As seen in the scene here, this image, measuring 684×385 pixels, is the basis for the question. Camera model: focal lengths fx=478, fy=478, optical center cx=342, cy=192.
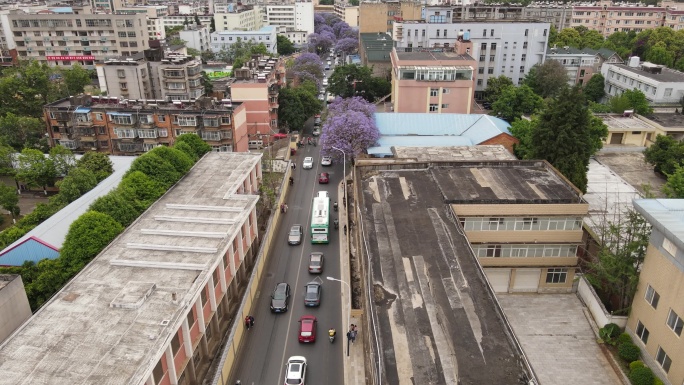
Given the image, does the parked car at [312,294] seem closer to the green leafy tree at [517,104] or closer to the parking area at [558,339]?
the parking area at [558,339]

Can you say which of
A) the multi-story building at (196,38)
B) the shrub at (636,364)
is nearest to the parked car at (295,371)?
the shrub at (636,364)

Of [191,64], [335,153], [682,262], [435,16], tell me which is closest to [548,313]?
[682,262]

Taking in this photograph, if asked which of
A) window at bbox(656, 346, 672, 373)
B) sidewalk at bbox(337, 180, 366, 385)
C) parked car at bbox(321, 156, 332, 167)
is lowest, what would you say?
sidewalk at bbox(337, 180, 366, 385)

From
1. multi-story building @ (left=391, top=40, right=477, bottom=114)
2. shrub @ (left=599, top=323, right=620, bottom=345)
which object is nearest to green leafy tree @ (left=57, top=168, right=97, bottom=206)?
multi-story building @ (left=391, top=40, right=477, bottom=114)

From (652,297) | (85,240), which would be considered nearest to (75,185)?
(85,240)

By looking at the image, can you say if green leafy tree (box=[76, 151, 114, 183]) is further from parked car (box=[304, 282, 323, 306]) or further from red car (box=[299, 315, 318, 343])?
red car (box=[299, 315, 318, 343])
